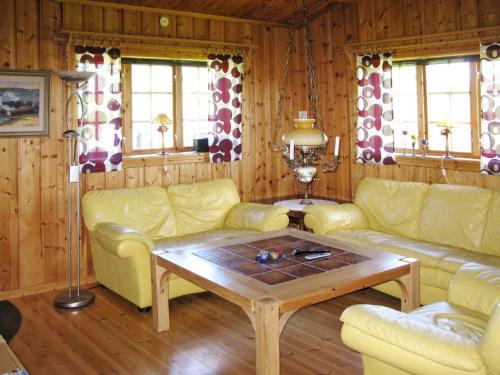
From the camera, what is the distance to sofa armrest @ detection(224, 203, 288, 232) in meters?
5.04

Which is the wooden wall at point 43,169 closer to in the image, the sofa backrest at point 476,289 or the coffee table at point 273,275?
the coffee table at point 273,275

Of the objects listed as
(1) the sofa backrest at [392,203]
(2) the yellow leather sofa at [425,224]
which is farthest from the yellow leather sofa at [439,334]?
(1) the sofa backrest at [392,203]

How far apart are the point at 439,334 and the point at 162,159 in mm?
3687

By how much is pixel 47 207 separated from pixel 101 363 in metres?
1.90

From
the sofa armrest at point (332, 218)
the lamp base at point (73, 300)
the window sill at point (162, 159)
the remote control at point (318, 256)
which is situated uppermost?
the window sill at point (162, 159)

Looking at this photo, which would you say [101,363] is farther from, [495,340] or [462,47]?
[462,47]

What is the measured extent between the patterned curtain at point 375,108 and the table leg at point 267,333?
10.1ft

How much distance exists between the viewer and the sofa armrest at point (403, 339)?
222 centimetres

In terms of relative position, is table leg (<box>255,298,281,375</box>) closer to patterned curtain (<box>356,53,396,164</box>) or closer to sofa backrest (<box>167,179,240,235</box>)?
sofa backrest (<box>167,179,240,235</box>)

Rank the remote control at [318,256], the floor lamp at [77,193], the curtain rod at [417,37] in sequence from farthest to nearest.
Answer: the curtain rod at [417,37]
the floor lamp at [77,193]
the remote control at [318,256]

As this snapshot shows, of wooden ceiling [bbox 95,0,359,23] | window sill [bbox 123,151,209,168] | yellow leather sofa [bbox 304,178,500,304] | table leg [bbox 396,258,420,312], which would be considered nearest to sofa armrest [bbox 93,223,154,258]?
window sill [bbox 123,151,209,168]

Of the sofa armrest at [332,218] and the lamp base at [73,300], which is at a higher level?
the sofa armrest at [332,218]

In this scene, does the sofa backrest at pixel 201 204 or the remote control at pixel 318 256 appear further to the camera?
the sofa backrest at pixel 201 204

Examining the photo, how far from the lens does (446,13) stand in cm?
498
